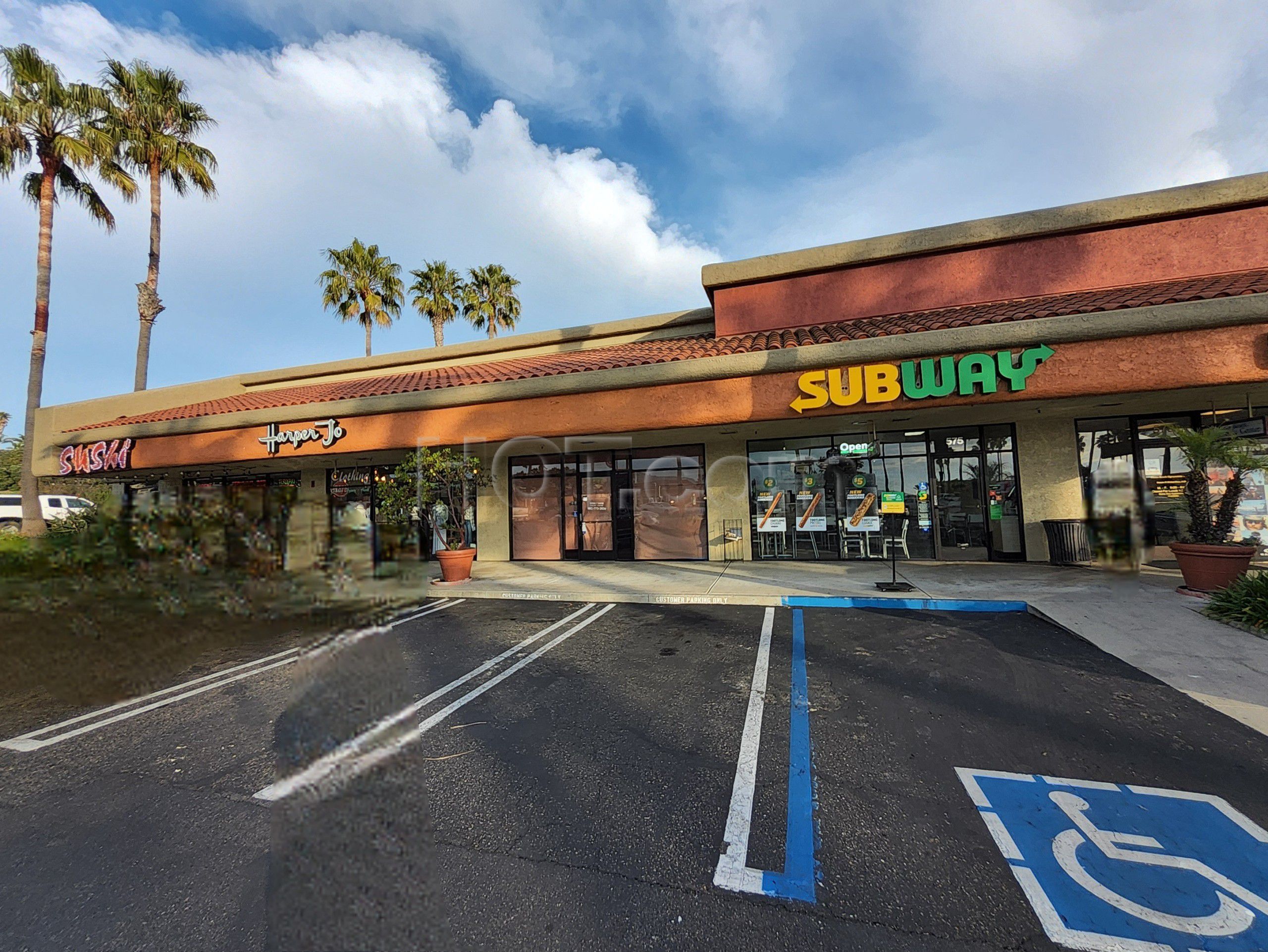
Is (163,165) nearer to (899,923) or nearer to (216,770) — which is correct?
(216,770)

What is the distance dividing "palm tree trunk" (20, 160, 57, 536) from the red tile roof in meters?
2.02

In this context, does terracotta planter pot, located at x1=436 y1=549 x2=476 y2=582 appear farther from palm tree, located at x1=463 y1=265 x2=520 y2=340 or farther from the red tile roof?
palm tree, located at x1=463 y1=265 x2=520 y2=340

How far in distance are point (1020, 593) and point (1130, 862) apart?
20.0 ft

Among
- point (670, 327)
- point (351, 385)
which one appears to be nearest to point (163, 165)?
point (351, 385)

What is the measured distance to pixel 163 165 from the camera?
16.6m

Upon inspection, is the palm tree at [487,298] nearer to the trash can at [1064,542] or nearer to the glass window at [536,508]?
the glass window at [536,508]

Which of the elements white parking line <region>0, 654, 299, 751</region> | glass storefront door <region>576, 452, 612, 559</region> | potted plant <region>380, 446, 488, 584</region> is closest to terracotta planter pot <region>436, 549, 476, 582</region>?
potted plant <region>380, 446, 488, 584</region>

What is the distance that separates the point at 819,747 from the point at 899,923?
1436 mm

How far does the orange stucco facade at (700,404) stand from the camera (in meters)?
6.64

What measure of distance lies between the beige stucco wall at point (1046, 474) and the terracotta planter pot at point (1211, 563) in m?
3.15

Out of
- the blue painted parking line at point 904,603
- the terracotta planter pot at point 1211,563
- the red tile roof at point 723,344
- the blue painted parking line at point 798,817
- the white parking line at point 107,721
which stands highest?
the red tile roof at point 723,344

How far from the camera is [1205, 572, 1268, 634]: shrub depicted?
18.0 feet

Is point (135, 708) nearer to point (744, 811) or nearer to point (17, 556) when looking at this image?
point (17, 556)

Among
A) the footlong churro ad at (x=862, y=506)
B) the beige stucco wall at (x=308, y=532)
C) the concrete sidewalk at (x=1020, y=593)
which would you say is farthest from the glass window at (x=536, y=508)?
the beige stucco wall at (x=308, y=532)
